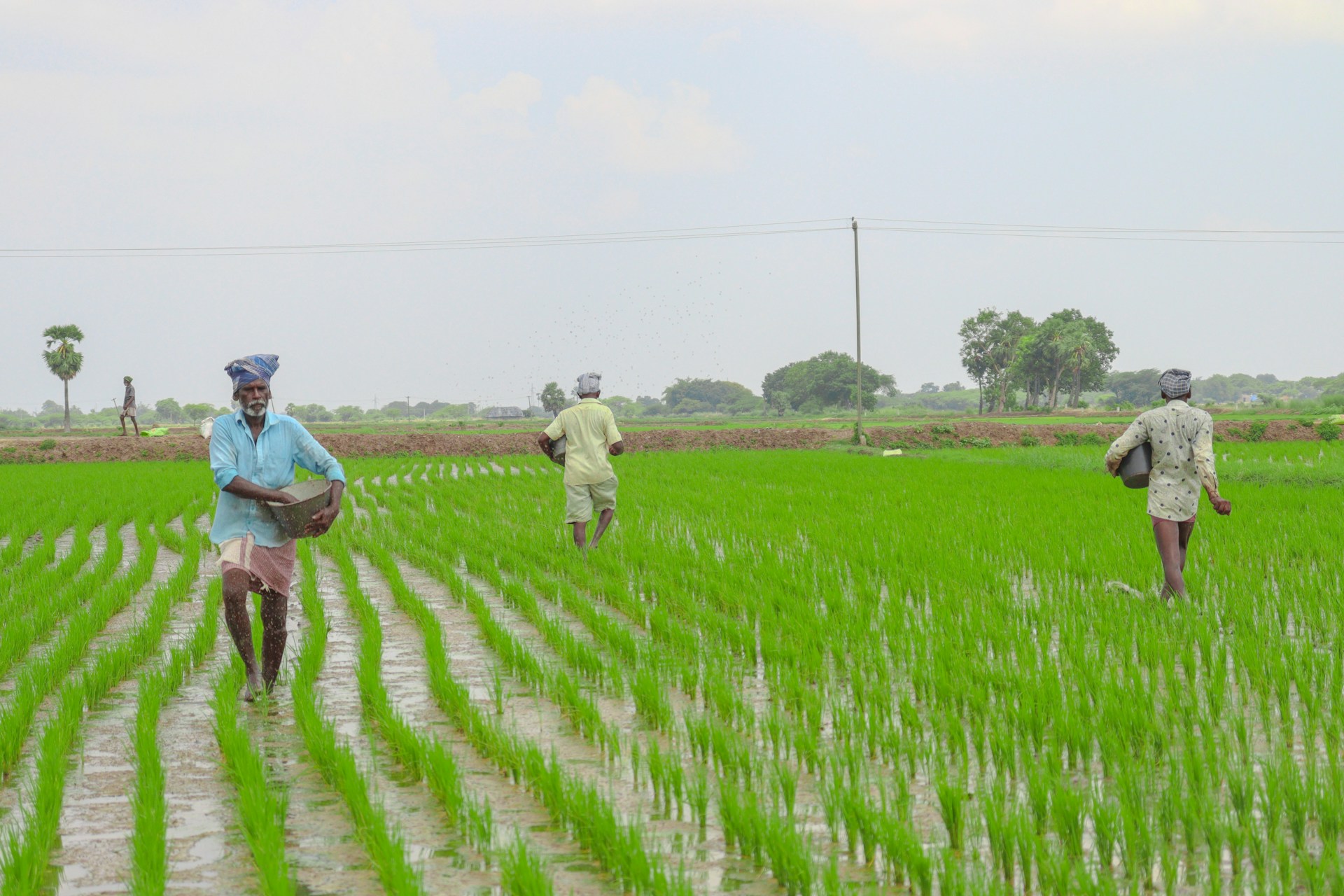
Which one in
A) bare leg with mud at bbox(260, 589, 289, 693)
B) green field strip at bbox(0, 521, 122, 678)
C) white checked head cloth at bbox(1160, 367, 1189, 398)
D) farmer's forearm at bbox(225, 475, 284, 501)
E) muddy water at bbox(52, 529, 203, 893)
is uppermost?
white checked head cloth at bbox(1160, 367, 1189, 398)

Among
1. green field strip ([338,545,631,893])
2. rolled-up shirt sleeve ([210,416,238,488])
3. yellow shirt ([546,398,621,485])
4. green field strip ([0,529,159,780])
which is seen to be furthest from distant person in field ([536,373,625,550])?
rolled-up shirt sleeve ([210,416,238,488])

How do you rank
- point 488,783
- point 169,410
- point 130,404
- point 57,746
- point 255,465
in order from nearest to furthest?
point 488,783 → point 57,746 → point 255,465 → point 130,404 → point 169,410

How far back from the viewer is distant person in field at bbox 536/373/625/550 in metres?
7.72

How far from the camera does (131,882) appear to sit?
252cm

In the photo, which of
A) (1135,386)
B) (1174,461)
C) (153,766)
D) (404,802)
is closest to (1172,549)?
(1174,461)

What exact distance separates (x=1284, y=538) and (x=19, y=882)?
7.91 m

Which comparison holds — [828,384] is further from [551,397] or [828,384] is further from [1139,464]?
[1139,464]

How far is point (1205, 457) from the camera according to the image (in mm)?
5504

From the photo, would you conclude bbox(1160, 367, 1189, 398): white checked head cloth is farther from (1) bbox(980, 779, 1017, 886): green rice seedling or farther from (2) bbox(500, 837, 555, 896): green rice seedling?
(2) bbox(500, 837, 555, 896): green rice seedling

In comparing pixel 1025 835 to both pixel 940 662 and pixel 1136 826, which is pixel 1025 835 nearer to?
pixel 1136 826

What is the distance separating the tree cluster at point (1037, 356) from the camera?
69250 mm

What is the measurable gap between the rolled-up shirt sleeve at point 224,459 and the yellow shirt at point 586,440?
365 centimetres

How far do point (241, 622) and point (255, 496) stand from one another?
0.49 metres

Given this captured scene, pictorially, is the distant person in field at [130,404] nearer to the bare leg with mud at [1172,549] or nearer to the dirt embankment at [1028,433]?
the dirt embankment at [1028,433]
